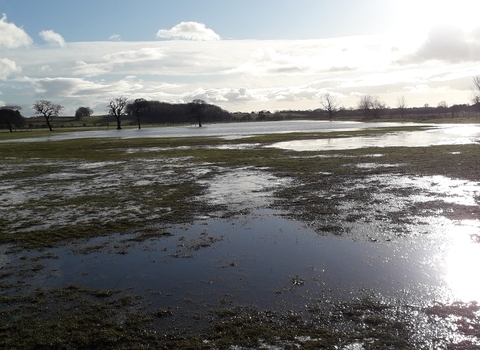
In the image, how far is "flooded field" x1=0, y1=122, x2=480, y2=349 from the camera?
223 inches

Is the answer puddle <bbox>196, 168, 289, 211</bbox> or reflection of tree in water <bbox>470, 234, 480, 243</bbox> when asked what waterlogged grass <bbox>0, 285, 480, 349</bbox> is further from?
puddle <bbox>196, 168, 289, 211</bbox>

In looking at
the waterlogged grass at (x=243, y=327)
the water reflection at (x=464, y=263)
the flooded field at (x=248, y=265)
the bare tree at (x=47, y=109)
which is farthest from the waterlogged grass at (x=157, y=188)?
the bare tree at (x=47, y=109)

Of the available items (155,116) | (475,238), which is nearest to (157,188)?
(475,238)

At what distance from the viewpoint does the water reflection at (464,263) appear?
671cm

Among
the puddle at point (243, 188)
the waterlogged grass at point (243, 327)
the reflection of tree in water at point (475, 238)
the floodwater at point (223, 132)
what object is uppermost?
the floodwater at point (223, 132)

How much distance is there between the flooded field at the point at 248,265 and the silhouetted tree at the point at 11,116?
411 ft

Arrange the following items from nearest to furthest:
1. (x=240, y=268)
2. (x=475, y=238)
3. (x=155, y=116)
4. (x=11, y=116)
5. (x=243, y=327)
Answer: (x=243, y=327) → (x=240, y=268) → (x=475, y=238) → (x=11, y=116) → (x=155, y=116)

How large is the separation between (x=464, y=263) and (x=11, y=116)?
14334 centimetres

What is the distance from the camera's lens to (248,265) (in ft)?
26.9

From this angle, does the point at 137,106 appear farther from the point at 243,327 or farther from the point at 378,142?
the point at 243,327

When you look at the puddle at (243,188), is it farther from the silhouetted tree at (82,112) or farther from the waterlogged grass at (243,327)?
the silhouetted tree at (82,112)

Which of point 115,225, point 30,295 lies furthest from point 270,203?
point 30,295

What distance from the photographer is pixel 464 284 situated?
697 cm

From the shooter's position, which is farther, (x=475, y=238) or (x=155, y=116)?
(x=155, y=116)
